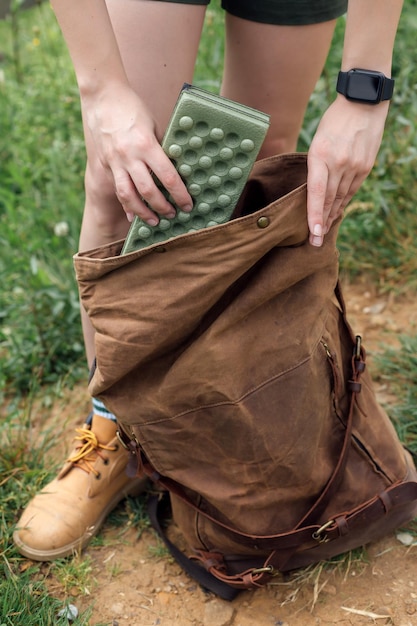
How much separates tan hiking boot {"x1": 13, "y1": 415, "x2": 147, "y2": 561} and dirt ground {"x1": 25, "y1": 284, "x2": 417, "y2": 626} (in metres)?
0.07

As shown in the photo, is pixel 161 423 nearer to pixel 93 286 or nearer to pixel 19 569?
pixel 93 286

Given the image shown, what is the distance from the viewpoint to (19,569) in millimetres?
1595

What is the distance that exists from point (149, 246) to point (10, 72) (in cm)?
278

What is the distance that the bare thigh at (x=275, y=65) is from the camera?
1.47 m

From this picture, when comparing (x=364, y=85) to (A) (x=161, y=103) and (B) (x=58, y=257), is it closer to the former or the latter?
(A) (x=161, y=103)

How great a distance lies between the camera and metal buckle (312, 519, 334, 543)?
1386 mm

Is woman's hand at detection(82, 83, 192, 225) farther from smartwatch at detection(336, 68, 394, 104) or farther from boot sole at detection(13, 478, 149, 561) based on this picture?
boot sole at detection(13, 478, 149, 561)

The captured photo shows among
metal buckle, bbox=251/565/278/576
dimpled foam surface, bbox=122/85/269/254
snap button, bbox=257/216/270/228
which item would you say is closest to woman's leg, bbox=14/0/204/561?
dimpled foam surface, bbox=122/85/269/254

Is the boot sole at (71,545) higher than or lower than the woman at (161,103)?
lower

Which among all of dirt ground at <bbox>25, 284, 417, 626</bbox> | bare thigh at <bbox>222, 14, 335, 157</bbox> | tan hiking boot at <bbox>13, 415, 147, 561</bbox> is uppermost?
bare thigh at <bbox>222, 14, 335, 157</bbox>

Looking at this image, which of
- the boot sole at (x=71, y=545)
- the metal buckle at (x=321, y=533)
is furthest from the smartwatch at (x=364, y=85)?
the boot sole at (x=71, y=545)

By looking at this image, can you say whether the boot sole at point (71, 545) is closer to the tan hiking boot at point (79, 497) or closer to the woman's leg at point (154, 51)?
the tan hiking boot at point (79, 497)

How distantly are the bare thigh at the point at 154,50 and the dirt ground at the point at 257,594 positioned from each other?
2.68 ft

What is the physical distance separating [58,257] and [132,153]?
4.32ft
